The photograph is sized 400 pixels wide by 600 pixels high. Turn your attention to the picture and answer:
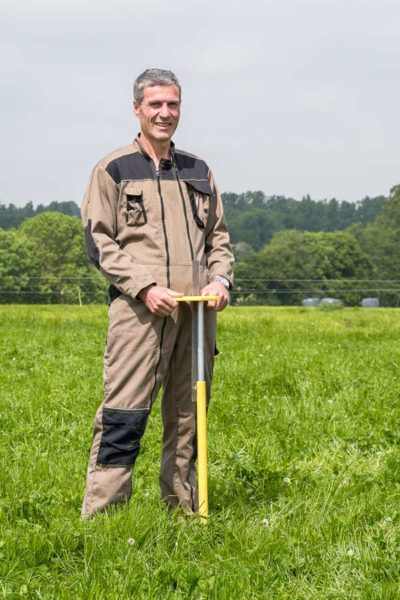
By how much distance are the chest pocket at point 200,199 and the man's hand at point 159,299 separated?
502 mm

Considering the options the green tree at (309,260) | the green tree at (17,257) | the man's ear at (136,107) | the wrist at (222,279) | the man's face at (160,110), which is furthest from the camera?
the green tree at (309,260)

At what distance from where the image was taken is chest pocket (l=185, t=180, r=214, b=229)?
16.0 feet

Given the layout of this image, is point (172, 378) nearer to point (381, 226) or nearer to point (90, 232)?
point (90, 232)

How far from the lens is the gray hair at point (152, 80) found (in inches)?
184

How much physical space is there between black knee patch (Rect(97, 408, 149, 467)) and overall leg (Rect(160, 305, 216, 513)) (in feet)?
0.89

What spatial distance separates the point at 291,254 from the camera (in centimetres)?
9506

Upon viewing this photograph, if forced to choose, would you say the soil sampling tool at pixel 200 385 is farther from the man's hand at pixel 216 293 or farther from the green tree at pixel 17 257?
the green tree at pixel 17 257

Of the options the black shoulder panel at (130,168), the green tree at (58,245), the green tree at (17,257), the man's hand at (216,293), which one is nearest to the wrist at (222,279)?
the man's hand at (216,293)

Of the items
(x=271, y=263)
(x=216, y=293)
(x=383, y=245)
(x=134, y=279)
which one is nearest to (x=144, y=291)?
(x=134, y=279)

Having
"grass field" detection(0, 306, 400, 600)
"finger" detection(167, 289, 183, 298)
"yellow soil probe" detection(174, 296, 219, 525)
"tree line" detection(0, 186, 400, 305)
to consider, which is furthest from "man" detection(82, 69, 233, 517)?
"tree line" detection(0, 186, 400, 305)

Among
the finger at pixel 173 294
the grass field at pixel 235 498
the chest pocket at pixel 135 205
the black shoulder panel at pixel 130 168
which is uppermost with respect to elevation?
the black shoulder panel at pixel 130 168

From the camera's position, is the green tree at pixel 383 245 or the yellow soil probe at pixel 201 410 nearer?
the yellow soil probe at pixel 201 410

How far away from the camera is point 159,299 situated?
454 cm

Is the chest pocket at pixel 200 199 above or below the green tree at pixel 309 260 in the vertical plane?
above
